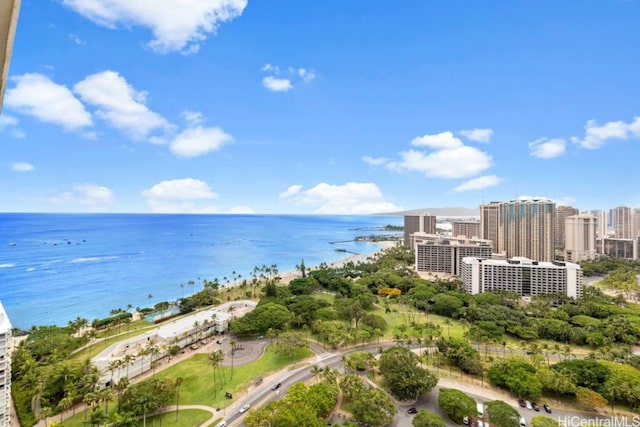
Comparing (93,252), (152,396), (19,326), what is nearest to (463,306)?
(152,396)

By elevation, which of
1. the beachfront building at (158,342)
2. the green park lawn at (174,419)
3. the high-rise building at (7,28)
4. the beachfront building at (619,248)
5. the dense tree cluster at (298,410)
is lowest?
the green park lawn at (174,419)

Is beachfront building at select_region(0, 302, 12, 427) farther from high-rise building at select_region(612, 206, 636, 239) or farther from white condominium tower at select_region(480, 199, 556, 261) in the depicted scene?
high-rise building at select_region(612, 206, 636, 239)

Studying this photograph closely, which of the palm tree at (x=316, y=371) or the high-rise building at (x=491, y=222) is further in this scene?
the high-rise building at (x=491, y=222)

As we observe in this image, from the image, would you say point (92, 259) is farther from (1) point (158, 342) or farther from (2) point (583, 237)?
(2) point (583, 237)

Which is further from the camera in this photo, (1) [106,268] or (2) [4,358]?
(1) [106,268]

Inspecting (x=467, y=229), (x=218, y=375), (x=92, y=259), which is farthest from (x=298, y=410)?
(x=467, y=229)

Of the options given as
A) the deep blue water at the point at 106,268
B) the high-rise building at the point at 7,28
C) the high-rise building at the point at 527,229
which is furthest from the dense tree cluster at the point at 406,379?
the high-rise building at the point at 527,229

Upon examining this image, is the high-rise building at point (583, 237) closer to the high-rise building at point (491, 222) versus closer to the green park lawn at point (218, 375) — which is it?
the high-rise building at point (491, 222)
